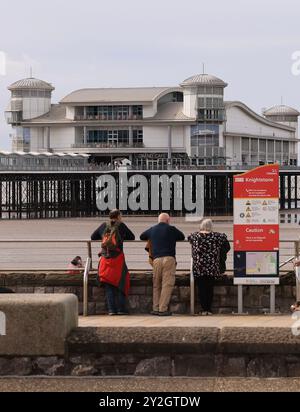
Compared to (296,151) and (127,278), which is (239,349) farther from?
(296,151)

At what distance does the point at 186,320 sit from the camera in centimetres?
1107

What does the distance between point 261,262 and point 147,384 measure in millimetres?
4059

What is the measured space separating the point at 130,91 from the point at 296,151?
23.5 metres

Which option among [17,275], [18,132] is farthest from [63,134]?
[17,275]

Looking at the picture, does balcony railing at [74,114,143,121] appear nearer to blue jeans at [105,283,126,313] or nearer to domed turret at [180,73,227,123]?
domed turret at [180,73,227,123]

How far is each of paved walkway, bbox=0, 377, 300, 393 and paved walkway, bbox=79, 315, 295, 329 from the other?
245cm

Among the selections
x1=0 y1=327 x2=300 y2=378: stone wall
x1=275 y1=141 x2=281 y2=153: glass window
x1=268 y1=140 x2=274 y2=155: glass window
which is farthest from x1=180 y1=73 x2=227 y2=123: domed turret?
x1=0 y1=327 x2=300 y2=378: stone wall

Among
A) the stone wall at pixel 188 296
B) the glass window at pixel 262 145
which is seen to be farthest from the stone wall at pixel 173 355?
the glass window at pixel 262 145

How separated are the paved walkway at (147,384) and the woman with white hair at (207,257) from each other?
3.82 meters

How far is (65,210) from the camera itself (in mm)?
86000

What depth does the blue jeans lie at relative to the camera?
11.7m

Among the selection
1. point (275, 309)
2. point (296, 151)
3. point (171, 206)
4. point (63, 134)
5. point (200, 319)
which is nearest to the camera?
point (200, 319)

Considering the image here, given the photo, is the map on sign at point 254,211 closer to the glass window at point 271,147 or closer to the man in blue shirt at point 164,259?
the man in blue shirt at point 164,259

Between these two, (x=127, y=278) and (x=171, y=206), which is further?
(x=171, y=206)
